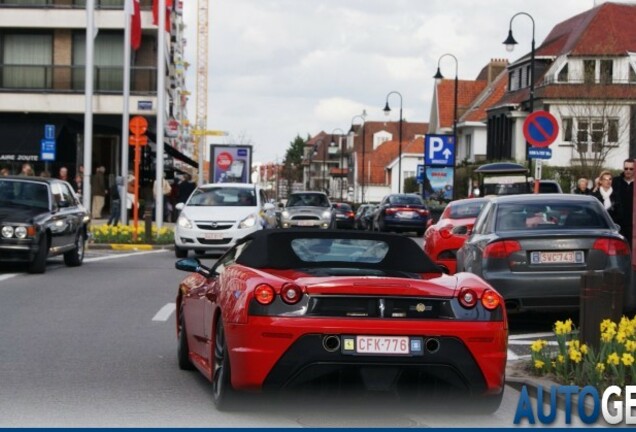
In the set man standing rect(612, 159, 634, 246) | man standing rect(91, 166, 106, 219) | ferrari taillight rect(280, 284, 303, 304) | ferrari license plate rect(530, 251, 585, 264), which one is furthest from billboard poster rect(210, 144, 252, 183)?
ferrari taillight rect(280, 284, 303, 304)

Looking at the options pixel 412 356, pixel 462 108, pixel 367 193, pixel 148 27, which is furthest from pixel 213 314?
pixel 367 193

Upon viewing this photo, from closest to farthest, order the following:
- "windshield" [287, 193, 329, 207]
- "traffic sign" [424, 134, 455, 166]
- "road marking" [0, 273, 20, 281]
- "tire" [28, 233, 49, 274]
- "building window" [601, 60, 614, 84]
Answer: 1. "road marking" [0, 273, 20, 281]
2. "tire" [28, 233, 49, 274]
3. "windshield" [287, 193, 329, 207]
4. "building window" [601, 60, 614, 84]
5. "traffic sign" [424, 134, 455, 166]

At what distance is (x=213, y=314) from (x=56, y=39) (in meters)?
44.3

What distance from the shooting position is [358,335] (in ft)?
24.8

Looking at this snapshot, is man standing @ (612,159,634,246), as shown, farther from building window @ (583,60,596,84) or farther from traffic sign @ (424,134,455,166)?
traffic sign @ (424,134,455,166)

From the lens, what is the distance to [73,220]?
22609 mm

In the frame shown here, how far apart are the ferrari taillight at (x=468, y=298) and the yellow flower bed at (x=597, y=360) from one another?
A: 1358mm

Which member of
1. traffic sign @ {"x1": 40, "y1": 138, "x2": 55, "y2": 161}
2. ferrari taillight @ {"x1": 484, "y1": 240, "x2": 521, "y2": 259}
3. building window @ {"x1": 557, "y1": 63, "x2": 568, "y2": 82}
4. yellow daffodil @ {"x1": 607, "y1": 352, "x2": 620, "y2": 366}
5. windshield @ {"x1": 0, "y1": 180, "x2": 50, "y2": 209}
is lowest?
yellow daffodil @ {"x1": 607, "y1": 352, "x2": 620, "y2": 366}

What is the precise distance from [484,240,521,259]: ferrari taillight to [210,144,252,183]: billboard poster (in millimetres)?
40563

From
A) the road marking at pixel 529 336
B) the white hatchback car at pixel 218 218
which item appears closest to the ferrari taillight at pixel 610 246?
the road marking at pixel 529 336

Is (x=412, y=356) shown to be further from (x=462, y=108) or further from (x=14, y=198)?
(x=462, y=108)

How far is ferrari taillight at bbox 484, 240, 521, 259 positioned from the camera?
12977 millimetres

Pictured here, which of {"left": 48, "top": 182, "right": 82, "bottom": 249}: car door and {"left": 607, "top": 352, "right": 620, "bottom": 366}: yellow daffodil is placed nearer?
{"left": 607, "top": 352, "right": 620, "bottom": 366}: yellow daffodil

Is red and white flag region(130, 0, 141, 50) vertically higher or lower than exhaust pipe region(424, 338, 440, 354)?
higher
